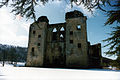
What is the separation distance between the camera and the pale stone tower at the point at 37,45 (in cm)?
2104

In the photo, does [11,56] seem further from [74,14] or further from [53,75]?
[53,75]

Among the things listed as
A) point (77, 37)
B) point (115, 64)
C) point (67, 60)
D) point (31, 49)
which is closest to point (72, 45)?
point (77, 37)

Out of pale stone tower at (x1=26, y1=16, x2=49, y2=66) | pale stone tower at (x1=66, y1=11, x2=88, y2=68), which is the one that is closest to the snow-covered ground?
pale stone tower at (x1=66, y1=11, x2=88, y2=68)

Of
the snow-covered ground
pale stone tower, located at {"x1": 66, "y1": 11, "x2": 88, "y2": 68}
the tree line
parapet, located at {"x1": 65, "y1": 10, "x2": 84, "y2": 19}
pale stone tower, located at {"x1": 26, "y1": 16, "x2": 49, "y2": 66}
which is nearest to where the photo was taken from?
the snow-covered ground

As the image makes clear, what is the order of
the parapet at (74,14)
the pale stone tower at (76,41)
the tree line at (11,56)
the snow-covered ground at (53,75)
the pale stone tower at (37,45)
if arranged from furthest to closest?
1. the tree line at (11,56)
2. the pale stone tower at (37,45)
3. the parapet at (74,14)
4. the pale stone tower at (76,41)
5. the snow-covered ground at (53,75)

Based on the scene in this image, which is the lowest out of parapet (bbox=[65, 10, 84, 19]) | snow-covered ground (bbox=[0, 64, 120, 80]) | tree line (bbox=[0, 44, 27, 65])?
tree line (bbox=[0, 44, 27, 65])

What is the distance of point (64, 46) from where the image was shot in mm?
20578

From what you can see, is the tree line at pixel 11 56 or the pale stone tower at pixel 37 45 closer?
the pale stone tower at pixel 37 45

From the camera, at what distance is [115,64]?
367 cm

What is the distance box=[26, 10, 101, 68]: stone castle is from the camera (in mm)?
18562

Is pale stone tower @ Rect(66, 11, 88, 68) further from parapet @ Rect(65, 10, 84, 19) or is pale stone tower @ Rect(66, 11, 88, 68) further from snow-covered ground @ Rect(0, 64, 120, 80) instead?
snow-covered ground @ Rect(0, 64, 120, 80)

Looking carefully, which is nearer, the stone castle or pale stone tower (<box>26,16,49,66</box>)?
the stone castle

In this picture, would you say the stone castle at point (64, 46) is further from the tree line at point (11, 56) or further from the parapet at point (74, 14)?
the tree line at point (11, 56)

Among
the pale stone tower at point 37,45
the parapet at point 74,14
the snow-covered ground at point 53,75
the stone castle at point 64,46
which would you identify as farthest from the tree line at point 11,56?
the snow-covered ground at point 53,75
